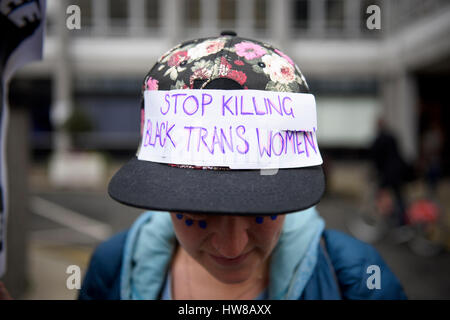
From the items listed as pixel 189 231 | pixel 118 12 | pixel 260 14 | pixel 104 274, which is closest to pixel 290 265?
pixel 189 231

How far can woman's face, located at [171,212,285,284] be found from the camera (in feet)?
3.35

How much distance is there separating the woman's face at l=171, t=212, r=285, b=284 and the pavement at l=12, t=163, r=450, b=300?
61 centimetres

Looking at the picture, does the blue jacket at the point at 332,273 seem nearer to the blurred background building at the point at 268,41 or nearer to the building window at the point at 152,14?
the blurred background building at the point at 268,41

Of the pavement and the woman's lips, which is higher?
the woman's lips

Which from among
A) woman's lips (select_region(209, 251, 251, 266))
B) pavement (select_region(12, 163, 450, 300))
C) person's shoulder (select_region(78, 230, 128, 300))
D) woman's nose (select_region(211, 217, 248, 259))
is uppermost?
woman's nose (select_region(211, 217, 248, 259))

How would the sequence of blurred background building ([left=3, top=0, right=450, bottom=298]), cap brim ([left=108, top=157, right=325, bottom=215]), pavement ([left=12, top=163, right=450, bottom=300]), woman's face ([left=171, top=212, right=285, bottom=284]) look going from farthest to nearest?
blurred background building ([left=3, top=0, right=450, bottom=298]) → pavement ([left=12, top=163, right=450, bottom=300]) → woman's face ([left=171, top=212, right=285, bottom=284]) → cap brim ([left=108, top=157, right=325, bottom=215])

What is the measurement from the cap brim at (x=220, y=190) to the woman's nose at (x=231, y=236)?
0.11 meters

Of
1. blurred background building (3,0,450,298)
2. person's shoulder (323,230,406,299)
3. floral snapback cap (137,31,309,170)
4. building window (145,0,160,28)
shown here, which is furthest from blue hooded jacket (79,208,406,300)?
building window (145,0,160,28)

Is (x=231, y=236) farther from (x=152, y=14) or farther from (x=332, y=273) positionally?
(x=152, y=14)

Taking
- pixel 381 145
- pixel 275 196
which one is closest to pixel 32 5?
pixel 275 196

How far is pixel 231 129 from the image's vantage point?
3.27ft

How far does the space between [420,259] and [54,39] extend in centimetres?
1495

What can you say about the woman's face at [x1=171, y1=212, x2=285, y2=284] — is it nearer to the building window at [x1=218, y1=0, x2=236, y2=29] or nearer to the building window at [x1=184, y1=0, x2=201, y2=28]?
the building window at [x1=184, y1=0, x2=201, y2=28]

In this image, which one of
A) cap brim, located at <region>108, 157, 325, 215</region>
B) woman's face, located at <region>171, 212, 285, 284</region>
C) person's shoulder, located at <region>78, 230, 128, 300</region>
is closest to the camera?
cap brim, located at <region>108, 157, 325, 215</region>
